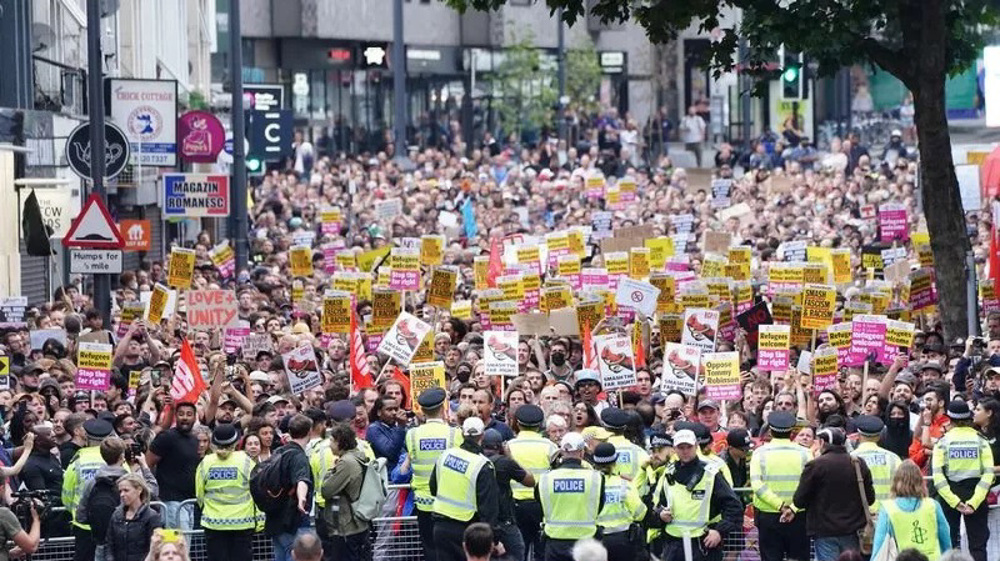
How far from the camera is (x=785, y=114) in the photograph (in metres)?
70.8

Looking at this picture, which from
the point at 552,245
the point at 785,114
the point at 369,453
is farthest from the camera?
the point at 785,114

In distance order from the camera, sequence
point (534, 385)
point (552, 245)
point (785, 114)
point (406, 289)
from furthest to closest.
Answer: point (785, 114)
point (552, 245)
point (406, 289)
point (534, 385)

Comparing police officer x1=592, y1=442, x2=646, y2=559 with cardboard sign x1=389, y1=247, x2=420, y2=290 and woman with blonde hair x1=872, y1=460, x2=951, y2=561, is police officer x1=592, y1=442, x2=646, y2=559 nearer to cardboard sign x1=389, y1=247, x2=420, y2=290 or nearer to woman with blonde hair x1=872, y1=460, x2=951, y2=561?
woman with blonde hair x1=872, y1=460, x2=951, y2=561

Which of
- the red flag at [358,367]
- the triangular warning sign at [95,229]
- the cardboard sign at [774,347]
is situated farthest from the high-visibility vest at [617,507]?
the triangular warning sign at [95,229]

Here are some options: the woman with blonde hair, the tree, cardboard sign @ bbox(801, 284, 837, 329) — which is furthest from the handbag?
the tree

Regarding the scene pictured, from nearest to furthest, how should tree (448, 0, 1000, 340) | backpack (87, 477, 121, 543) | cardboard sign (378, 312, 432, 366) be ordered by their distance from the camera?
backpack (87, 477, 121, 543) → cardboard sign (378, 312, 432, 366) → tree (448, 0, 1000, 340)

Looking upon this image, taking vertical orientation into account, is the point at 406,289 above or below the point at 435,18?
below

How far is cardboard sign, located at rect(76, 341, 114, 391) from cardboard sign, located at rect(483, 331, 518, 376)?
3165 mm

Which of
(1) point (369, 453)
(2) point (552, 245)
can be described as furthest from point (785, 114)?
(1) point (369, 453)

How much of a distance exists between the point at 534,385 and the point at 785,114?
50420 mm

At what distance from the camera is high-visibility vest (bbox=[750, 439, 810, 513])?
17.1 meters

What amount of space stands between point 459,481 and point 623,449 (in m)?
1.30

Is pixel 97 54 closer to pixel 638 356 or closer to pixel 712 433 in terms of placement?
pixel 638 356

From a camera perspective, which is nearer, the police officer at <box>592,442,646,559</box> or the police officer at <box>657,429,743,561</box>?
the police officer at <box>592,442,646,559</box>
